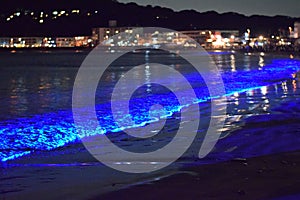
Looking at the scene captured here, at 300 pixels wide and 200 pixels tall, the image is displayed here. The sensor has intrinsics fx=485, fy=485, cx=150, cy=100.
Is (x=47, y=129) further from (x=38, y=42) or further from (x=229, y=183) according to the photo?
(x=38, y=42)

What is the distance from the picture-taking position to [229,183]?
5258 millimetres

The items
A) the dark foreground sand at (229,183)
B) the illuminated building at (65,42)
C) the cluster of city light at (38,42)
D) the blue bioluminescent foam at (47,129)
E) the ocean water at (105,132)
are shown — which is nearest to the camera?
the dark foreground sand at (229,183)

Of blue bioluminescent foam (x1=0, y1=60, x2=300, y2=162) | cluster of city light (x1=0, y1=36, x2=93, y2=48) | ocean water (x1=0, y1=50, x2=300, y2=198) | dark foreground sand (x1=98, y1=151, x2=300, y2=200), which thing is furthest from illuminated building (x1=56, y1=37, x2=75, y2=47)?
dark foreground sand (x1=98, y1=151, x2=300, y2=200)

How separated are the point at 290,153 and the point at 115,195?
3013 millimetres

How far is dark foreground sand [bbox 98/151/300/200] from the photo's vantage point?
4836mm

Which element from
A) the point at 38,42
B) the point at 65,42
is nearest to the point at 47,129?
the point at 65,42

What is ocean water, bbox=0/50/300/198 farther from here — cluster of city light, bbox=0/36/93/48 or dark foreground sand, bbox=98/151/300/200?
cluster of city light, bbox=0/36/93/48

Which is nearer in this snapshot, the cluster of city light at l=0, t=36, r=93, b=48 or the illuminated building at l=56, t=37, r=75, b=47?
the cluster of city light at l=0, t=36, r=93, b=48

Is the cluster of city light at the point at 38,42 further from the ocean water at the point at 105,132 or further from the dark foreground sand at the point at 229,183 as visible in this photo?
the dark foreground sand at the point at 229,183

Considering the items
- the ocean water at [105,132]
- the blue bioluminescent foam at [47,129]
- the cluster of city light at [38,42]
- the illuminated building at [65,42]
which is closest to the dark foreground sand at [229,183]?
the ocean water at [105,132]

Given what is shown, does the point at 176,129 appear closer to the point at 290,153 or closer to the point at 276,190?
the point at 290,153

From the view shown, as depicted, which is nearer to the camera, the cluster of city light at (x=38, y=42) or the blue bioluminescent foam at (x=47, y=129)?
the blue bioluminescent foam at (x=47, y=129)

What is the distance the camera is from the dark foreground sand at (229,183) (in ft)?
15.9

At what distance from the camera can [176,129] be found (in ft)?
32.7
